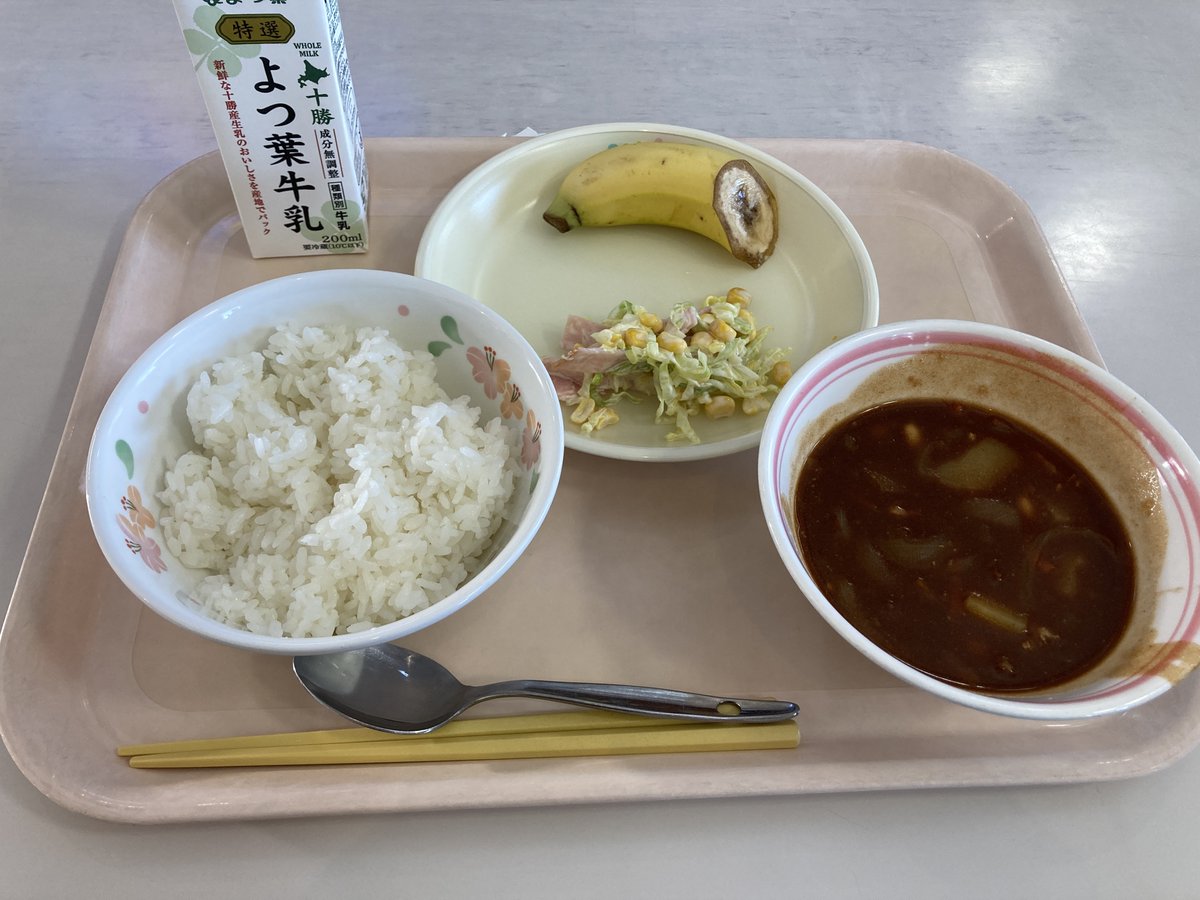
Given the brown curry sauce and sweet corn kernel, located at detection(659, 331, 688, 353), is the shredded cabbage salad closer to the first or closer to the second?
sweet corn kernel, located at detection(659, 331, 688, 353)

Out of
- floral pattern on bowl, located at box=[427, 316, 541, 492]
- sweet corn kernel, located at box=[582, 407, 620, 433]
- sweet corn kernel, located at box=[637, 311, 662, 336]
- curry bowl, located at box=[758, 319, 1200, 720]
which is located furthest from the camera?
sweet corn kernel, located at box=[637, 311, 662, 336]

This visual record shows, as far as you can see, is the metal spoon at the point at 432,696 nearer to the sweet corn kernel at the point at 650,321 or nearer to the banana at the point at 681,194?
the sweet corn kernel at the point at 650,321

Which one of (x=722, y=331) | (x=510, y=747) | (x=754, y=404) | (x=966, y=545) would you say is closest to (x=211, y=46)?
(x=722, y=331)

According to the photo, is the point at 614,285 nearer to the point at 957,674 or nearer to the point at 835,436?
the point at 835,436

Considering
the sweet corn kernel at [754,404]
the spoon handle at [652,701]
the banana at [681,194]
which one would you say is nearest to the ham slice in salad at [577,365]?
the sweet corn kernel at [754,404]

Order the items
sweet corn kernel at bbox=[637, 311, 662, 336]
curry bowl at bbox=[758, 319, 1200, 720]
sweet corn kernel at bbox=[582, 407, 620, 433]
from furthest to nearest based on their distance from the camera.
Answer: sweet corn kernel at bbox=[637, 311, 662, 336], sweet corn kernel at bbox=[582, 407, 620, 433], curry bowl at bbox=[758, 319, 1200, 720]

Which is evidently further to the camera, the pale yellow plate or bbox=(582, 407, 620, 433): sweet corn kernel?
the pale yellow plate

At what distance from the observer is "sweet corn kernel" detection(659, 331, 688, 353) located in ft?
4.95

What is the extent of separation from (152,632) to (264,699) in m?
0.22

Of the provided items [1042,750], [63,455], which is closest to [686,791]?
[1042,750]

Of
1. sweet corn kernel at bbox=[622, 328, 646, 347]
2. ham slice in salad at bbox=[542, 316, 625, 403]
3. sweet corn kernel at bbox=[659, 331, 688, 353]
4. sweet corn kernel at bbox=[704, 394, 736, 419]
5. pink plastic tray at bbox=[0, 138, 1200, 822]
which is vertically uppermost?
sweet corn kernel at bbox=[622, 328, 646, 347]

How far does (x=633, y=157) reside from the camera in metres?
1.79

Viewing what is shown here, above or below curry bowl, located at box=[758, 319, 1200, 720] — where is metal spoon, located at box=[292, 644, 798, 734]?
below

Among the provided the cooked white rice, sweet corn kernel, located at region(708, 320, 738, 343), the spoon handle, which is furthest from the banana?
the spoon handle
